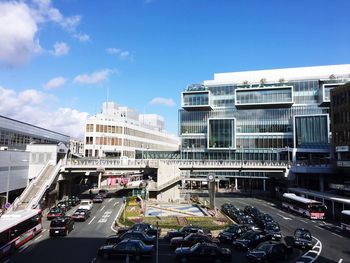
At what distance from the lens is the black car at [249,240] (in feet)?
106

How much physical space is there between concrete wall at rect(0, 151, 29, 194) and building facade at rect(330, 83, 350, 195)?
60526 millimetres

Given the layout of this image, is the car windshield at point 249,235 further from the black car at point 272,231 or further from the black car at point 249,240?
the black car at point 272,231

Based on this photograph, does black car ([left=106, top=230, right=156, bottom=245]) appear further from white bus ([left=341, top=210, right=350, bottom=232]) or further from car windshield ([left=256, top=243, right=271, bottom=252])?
white bus ([left=341, top=210, right=350, bottom=232])

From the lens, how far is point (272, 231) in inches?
1495

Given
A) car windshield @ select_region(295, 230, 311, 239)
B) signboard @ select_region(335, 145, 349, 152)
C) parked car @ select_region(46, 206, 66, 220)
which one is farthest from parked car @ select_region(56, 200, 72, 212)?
signboard @ select_region(335, 145, 349, 152)

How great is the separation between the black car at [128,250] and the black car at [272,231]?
44.2 feet

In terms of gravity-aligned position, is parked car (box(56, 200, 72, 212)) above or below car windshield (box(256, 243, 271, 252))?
below

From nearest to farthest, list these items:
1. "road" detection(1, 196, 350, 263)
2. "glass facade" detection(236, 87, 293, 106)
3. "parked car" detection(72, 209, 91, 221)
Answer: "road" detection(1, 196, 350, 263)
"parked car" detection(72, 209, 91, 221)
"glass facade" detection(236, 87, 293, 106)

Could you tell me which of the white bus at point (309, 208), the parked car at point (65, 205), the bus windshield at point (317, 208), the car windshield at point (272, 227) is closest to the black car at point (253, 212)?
the car windshield at point (272, 227)

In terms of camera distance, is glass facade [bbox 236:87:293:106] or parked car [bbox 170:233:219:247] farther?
glass facade [bbox 236:87:293:106]

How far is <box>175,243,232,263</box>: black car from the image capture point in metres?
27.1

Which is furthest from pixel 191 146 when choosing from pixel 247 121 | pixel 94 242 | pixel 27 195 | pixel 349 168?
pixel 94 242

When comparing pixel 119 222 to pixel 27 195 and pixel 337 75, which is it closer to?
pixel 27 195

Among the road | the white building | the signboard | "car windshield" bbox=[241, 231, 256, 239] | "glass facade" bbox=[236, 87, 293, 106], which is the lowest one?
the road
